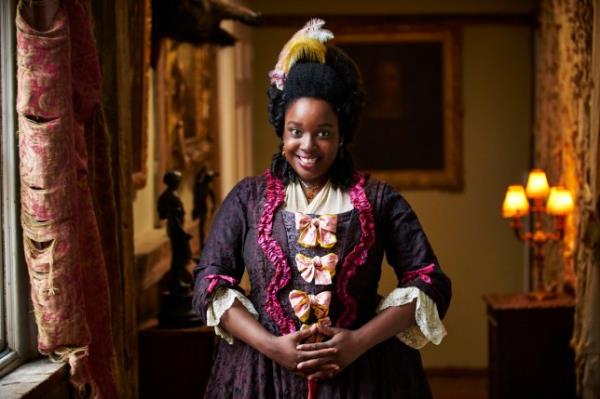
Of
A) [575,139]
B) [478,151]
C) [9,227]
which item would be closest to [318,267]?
[9,227]

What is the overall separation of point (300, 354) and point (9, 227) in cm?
85

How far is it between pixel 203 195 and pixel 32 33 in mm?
1827

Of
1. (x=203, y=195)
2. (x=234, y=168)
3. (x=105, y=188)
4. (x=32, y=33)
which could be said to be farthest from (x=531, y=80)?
(x=32, y=33)

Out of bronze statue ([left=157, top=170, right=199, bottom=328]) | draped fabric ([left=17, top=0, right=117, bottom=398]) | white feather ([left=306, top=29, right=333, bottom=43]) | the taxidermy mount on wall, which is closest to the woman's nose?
white feather ([left=306, top=29, right=333, bottom=43])

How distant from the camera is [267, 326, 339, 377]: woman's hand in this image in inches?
92.0

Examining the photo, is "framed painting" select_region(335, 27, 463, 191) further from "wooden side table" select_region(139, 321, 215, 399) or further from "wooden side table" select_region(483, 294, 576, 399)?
"wooden side table" select_region(139, 321, 215, 399)

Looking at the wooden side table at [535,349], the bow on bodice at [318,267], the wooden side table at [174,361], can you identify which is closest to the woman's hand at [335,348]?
the bow on bodice at [318,267]

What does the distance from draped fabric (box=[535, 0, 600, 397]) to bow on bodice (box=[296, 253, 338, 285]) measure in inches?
95.1

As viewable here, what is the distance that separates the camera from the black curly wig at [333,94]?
2441 mm

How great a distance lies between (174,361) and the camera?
12.2 ft

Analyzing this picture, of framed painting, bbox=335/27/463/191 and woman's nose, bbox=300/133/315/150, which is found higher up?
framed painting, bbox=335/27/463/191

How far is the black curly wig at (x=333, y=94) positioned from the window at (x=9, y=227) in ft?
2.17

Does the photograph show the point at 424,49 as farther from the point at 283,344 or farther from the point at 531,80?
the point at 283,344

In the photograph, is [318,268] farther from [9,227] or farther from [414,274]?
[9,227]
